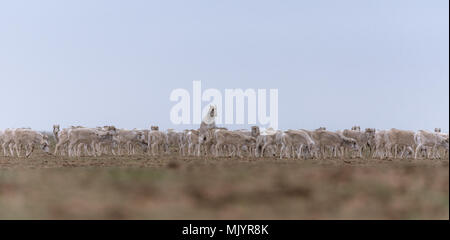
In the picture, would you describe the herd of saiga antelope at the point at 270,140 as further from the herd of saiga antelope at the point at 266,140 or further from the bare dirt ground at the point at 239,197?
the bare dirt ground at the point at 239,197

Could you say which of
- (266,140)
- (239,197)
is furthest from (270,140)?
(239,197)

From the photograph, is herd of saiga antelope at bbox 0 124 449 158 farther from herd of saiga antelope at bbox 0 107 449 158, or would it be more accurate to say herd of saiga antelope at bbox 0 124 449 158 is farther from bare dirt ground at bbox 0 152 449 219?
bare dirt ground at bbox 0 152 449 219

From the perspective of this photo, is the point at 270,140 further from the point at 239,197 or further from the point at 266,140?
the point at 239,197

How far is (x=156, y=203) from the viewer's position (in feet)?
21.1

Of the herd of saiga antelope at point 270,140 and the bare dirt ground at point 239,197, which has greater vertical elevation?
the bare dirt ground at point 239,197

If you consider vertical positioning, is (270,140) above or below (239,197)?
below

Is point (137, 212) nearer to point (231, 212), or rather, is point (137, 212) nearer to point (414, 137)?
point (231, 212)

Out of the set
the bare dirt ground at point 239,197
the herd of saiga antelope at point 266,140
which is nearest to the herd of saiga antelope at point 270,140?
the herd of saiga antelope at point 266,140

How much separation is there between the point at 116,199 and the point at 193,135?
92.9 feet

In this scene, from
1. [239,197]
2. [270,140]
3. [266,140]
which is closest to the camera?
[239,197]

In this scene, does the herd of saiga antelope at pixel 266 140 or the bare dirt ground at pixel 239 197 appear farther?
the herd of saiga antelope at pixel 266 140

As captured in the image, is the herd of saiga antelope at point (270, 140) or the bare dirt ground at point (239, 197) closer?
the bare dirt ground at point (239, 197)

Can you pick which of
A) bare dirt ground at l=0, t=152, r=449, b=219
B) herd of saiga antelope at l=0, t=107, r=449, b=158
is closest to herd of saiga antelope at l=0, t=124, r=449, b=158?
herd of saiga antelope at l=0, t=107, r=449, b=158
